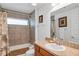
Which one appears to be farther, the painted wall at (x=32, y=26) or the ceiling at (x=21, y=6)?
the painted wall at (x=32, y=26)

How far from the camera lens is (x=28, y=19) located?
127cm

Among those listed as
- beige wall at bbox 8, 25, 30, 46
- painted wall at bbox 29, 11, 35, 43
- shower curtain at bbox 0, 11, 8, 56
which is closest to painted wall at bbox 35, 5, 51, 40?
painted wall at bbox 29, 11, 35, 43

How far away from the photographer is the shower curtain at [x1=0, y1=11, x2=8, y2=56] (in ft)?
3.85

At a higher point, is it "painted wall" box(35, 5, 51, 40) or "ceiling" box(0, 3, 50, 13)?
"ceiling" box(0, 3, 50, 13)

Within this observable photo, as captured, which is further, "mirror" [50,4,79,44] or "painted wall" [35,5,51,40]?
"painted wall" [35,5,51,40]

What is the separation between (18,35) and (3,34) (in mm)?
247

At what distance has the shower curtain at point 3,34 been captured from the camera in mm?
1174

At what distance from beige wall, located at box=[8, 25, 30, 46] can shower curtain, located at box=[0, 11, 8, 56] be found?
8 cm

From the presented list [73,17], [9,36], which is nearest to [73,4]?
[73,17]

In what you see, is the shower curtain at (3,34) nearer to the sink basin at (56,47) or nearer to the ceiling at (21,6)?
the ceiling at (21,6)

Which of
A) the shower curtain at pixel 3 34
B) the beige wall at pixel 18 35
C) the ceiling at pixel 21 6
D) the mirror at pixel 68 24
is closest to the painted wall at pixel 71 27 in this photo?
the mirror at pixel 68 24

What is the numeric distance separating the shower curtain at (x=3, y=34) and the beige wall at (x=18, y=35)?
81mm

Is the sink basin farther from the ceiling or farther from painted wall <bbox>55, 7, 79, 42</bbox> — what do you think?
the ceiling

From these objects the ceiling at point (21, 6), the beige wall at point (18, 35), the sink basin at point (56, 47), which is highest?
the ceiling at point (21, 6)
